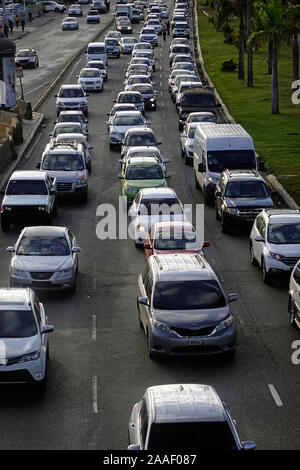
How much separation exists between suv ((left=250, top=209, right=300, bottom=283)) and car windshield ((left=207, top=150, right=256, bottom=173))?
867 cm

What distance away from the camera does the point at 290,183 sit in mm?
38562

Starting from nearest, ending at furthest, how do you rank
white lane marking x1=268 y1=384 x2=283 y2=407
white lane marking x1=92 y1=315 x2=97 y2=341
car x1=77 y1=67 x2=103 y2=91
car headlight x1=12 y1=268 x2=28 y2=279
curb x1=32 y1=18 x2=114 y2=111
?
white lane marking x1=268 y1=384 x2=283 y2=407 < white lane marking x1=92 y1=315 x2=97 y2=341 < car headlight x1=12 y1=268 x2=28 y2=279 < curb x1=32 y1=18 x2=114 y2=111 < car x1=77 y1=67 x2=103 y2=91

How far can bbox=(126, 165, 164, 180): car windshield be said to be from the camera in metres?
35.8

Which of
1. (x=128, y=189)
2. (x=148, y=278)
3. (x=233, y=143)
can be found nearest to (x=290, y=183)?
(x=233, y=143)

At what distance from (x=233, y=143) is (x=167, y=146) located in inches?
555

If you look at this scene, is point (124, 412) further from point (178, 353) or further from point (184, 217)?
point (184, 217)

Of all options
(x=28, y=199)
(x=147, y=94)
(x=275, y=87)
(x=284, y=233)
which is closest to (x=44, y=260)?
(x=284, y=233)

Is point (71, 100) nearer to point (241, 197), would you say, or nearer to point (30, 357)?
point (241, 197)

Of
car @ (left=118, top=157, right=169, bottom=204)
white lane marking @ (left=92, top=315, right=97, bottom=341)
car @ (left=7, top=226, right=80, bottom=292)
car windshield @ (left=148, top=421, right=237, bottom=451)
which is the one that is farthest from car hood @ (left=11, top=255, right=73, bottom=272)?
car windshield @ (left=148, top=421, right=237, bottom=451)

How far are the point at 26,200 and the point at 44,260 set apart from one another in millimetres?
8277

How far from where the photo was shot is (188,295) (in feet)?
66.4

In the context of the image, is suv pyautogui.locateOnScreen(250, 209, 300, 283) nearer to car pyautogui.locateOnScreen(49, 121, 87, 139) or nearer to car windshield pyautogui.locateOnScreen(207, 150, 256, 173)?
car windshield pyautogui.locateOnScreen(207, 150, 256, 173)

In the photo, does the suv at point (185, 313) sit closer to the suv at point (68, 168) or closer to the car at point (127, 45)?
the suv at point (68, 168)

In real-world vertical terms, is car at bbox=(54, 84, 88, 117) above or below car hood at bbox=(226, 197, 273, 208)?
below
